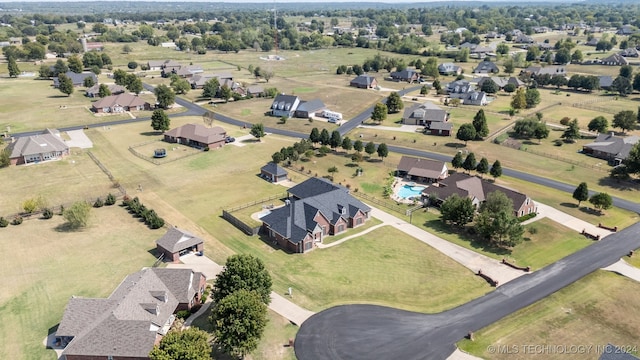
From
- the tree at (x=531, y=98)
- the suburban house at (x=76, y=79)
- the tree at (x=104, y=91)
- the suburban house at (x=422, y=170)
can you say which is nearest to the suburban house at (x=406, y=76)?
the tree at (x=531, y=98)

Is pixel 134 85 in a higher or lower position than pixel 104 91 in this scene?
higher

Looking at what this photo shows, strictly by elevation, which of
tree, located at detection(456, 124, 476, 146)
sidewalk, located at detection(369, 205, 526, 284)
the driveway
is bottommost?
the driveway

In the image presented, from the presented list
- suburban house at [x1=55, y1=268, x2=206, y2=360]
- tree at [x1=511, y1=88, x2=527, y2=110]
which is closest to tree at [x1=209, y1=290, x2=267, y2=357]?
suburban house at [x1=55, y1=268, x2=206, y2=360]

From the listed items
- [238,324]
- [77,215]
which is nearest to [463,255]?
[238,324]

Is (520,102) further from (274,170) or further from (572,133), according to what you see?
(274,170)

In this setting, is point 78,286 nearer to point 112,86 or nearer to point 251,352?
point 251,352

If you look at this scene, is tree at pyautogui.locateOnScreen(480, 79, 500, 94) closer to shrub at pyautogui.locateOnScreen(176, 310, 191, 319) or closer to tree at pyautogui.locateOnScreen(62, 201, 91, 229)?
tree at pyautogui.locateOnScreen(62, 201, 91, 229)

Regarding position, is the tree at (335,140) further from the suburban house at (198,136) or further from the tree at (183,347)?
the tree at (183,347)
